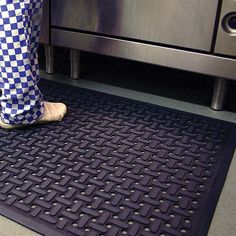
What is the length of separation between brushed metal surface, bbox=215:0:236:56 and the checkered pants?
1.73 ft

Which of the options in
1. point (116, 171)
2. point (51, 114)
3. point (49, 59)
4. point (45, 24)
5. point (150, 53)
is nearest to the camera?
point (116, 171)

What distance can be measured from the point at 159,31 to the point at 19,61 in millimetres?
→ 463

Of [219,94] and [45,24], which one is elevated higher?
[45,24]

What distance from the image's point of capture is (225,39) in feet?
3.69

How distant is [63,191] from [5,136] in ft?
0.97

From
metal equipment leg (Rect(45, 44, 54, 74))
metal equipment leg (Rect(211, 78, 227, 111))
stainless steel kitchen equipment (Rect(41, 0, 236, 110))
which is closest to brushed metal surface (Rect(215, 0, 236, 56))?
stainless steel kitchen equipment (Rect(41, 0, 236, 110))

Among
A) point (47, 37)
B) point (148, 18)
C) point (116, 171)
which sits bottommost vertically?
point (116, 171)

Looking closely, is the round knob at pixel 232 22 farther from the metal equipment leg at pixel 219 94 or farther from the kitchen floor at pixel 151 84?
the kitchen floor at pixel 151 84

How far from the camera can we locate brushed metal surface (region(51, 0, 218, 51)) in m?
1.14

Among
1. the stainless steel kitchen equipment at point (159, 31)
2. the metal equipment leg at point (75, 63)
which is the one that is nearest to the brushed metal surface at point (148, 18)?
the stainless steel kitchen equipment at point (159, 31)

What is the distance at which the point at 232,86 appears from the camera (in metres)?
1.46

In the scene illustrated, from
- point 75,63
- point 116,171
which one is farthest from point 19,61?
point 75,63

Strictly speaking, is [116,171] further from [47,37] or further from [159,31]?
[47,37]

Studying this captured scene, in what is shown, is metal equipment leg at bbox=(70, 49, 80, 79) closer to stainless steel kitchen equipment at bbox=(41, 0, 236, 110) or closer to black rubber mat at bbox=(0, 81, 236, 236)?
stainless steel kitchen equipment at bbox=(41, 0, 236, 110)
